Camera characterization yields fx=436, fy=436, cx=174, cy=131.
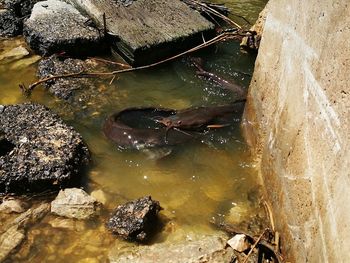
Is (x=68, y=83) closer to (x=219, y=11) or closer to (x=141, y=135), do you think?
(x=141, y=135)

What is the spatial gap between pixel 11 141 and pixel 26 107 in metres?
0.57

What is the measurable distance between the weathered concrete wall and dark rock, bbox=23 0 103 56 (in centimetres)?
288

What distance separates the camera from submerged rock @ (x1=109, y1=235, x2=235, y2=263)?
363 cm

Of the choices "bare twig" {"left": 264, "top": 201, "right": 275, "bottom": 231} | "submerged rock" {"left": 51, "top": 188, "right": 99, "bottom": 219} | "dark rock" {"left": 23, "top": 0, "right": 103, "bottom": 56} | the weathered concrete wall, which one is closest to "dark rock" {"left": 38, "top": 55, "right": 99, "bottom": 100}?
"dark rock" {"left": 23, "top": 0, "right": 103, "bottom": 56}

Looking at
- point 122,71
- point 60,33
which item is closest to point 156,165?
point 122,71

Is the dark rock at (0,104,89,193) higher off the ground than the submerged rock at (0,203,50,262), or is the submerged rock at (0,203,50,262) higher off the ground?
the dark rock at (0,104,89,193)

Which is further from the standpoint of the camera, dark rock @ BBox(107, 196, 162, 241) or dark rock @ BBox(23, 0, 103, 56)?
dark rock @ BBox(23, 0, 103, 56)

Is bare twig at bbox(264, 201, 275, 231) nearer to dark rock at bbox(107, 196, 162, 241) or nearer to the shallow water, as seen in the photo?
the shallow water

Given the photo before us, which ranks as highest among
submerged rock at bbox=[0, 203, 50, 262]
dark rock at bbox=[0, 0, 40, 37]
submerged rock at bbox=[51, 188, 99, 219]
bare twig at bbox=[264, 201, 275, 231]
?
dark rock at bbox=[0, 0, 40, 37]

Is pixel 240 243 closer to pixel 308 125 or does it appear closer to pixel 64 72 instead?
pixel 308 125

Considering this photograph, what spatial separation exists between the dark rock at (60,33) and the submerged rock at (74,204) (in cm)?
284

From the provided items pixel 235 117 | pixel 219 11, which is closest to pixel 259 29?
pixel 219 11

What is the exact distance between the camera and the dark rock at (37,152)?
4156 millimetres

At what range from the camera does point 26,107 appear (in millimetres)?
4902
